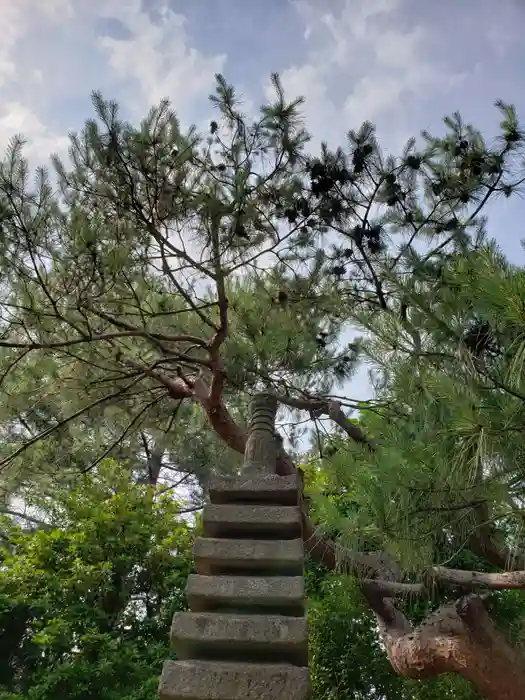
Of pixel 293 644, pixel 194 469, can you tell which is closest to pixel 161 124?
pixel 293 644

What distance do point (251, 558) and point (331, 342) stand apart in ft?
6.04

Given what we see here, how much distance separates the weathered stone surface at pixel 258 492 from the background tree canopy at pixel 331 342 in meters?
0.11

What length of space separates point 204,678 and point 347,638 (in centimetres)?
283

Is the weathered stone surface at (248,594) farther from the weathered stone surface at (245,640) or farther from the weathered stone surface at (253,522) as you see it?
the weathered stone surface at (253,522)

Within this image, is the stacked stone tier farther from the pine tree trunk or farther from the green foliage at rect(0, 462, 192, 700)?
the green foliage at rect(0, 462, 192, 700)

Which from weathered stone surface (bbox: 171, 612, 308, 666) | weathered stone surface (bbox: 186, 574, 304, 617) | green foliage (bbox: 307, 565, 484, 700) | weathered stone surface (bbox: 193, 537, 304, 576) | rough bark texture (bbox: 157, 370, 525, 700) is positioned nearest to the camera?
weathered stone surface (bbox: 171, 612, 308, 666)

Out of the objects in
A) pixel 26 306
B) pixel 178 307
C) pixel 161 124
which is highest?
pixel 161 124

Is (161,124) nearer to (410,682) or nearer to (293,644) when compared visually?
(293,644)

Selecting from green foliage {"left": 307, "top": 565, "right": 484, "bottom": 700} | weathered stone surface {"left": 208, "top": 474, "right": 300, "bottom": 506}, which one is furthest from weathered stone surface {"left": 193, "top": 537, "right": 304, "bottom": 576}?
green foliage {"left": 307, "top": 565, "right": 484, "bottom": 700}

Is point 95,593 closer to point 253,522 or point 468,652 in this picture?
point 468,652

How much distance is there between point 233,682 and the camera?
1.52 meters

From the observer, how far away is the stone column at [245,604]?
1523mm

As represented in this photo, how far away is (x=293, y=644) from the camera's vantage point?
160 cm

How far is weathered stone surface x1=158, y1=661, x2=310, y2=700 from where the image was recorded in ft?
4.91
